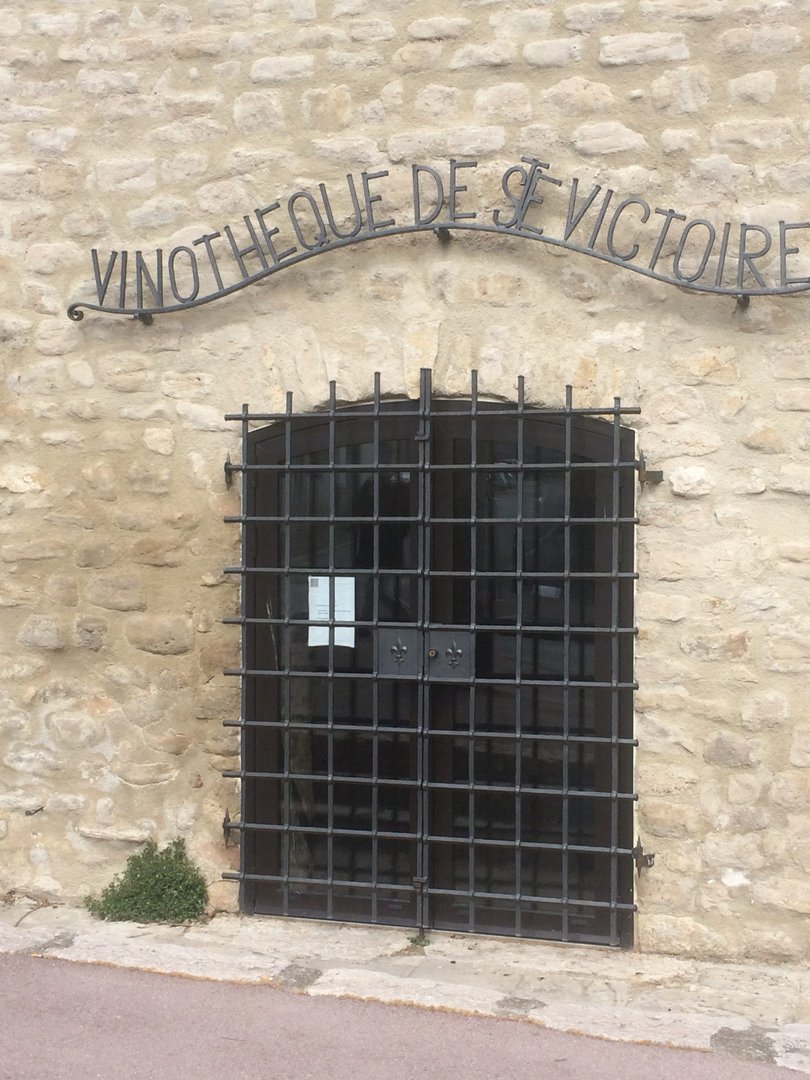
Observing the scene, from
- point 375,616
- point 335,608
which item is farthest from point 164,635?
point 375,616

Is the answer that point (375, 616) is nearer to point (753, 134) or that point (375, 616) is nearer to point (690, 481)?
point (690, 481)

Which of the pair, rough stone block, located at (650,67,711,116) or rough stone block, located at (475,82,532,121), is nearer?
rough stone block, located at (650,67,711,116)

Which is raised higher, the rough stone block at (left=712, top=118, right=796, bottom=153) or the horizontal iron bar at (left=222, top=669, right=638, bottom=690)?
the rough stone block at (left=712, top=118, right=796, bottom=153)

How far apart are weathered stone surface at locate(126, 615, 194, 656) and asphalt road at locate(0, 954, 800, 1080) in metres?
1.15

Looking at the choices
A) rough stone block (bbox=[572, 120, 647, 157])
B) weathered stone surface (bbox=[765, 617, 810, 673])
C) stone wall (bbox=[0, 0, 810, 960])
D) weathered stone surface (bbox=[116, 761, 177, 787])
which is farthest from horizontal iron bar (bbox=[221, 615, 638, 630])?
rough stone block (bbox=[572, 120, 647, 157])

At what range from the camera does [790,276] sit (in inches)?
142

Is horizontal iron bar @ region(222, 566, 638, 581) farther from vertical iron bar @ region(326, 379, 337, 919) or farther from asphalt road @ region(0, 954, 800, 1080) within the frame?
asphalt road @ region(0, 954, 800, 1080)

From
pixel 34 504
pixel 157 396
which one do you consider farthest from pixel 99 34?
pixel 34 504

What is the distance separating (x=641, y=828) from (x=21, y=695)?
7.60ft

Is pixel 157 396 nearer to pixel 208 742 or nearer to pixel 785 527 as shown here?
pixel 208 742

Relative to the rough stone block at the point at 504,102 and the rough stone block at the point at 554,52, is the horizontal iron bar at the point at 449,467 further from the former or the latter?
the rough stone block at the point at 554,52

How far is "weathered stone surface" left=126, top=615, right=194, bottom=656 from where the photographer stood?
4.05 m

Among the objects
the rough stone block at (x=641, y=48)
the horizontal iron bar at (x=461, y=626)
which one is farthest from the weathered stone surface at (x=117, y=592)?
the rough stone block at (x=641, y=48)

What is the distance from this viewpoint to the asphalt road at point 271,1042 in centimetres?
296
